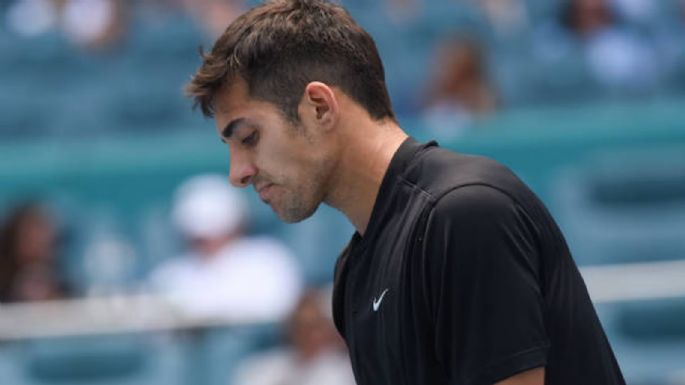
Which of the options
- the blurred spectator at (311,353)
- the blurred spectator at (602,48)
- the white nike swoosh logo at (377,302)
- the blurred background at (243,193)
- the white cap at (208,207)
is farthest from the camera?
the blurred spectator at (602,48)

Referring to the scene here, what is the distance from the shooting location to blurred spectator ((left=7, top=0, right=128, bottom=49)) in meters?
8.84

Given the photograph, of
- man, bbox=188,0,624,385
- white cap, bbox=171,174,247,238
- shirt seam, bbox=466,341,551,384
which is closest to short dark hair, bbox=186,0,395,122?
man, bbox=188,0,624,385

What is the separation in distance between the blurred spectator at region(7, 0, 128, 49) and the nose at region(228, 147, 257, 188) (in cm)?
628

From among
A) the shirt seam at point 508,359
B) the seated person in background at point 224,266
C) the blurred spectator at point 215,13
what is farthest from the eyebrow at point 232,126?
the blurred spectator at point 215,13

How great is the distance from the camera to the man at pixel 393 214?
2.31 m

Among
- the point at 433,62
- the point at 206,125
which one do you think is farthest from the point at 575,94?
the point at 206,125

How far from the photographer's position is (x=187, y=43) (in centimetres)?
866

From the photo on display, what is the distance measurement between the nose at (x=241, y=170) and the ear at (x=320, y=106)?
0.48 ft

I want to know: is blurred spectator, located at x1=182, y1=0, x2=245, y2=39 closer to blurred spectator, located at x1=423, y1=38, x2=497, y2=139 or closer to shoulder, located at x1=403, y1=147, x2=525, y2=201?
blurred spectator, located at x1=423, y1=38, x2=497, y2=139

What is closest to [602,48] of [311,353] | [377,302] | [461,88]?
[461,88]

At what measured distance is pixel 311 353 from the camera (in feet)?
19.1

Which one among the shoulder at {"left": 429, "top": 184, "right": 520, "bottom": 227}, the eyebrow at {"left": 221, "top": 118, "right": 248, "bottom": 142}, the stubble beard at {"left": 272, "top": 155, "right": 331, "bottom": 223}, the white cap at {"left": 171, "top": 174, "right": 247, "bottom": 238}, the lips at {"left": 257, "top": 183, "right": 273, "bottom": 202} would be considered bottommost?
the shoulder at {"left": 429, "top": 184, "right": 520, "bottom": 227}

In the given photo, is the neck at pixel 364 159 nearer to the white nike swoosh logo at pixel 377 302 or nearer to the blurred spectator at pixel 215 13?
the white nike swoosh logo at pixel 377 302

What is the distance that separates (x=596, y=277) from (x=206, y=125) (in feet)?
9.20
